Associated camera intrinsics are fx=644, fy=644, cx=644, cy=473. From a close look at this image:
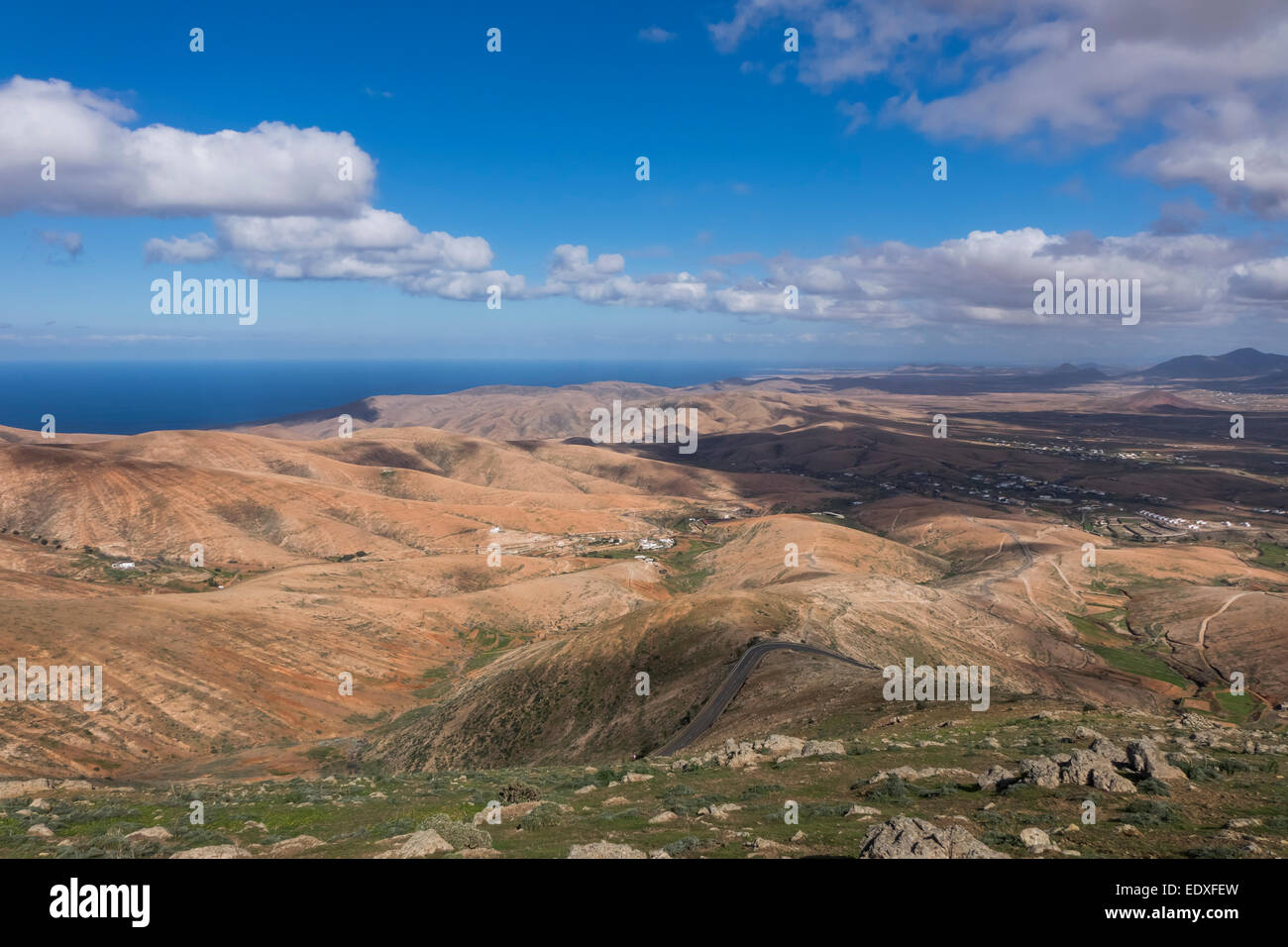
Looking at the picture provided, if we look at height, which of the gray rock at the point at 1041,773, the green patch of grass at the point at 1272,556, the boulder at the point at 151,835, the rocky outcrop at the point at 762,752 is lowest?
the green patch of grass at the point at 1272,556

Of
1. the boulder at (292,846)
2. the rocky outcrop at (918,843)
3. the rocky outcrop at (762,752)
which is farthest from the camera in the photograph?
the rocky outcrop at (762,752)

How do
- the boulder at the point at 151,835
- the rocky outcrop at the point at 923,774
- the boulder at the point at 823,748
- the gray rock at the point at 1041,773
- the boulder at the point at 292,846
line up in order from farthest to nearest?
1. the boulder at the point at 823,748
2. the rocky outcrop at the point at 923,774
3. the boulder at the point at 151,835
4. the gray rock at the point at 1041,773
5. the boulder at the point at 292,846

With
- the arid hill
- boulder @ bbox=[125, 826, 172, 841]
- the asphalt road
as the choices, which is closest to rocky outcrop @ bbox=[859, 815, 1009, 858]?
boulder @ bbox=[125, 826, 172, 841]

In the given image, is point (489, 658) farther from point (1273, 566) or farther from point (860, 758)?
point (1273, 566)

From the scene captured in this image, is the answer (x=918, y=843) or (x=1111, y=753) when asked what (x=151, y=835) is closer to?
(x=918, y=843)

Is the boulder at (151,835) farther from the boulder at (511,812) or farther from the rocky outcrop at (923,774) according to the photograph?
the rocky outcrop at (923,774)

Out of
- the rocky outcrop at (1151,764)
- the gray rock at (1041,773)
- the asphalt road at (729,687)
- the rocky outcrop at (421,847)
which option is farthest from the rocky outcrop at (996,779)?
the asphalt road at (729,687)
